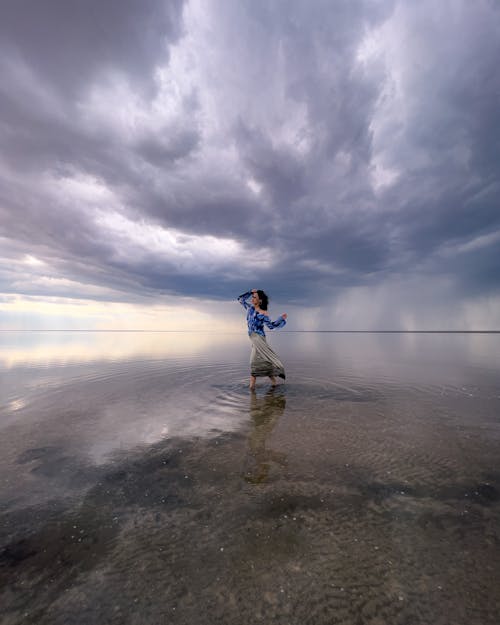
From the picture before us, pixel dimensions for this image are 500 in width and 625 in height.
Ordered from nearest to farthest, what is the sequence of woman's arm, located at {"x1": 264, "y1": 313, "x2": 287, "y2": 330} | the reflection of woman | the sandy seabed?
1. the sandy seabed
2. the reflection of woman
3. woman's arm, located at {"x1": 264, "y1": 313, "x2": 287, "y2": 330}

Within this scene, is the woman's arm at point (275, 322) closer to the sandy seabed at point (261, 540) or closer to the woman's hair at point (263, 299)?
the woman's hair at point (263, 299)

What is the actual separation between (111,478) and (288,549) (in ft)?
10.9

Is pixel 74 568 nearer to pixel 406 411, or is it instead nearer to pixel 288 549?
pixel 288 549

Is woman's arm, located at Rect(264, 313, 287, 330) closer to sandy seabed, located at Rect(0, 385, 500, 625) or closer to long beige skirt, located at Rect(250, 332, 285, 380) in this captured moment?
long beige skirt, located at Rect(250, 332, 285, 380)

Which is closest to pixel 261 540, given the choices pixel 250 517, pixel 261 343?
pixel 250 517

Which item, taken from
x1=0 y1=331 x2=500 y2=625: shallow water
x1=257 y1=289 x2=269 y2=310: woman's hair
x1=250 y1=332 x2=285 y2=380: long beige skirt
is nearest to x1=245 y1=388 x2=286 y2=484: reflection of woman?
x1=0 y1=331 x2=500 y2=625: shallow water

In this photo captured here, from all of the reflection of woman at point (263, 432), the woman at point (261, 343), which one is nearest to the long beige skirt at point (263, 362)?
the woman at point (261, 343)

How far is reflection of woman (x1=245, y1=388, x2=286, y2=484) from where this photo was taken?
4.89 m

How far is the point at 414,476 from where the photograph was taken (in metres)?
4.68

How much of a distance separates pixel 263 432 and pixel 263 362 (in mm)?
5430

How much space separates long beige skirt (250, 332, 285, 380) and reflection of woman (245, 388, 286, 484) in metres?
1.06

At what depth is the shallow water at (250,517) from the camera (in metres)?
2.49

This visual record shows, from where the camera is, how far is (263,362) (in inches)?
479

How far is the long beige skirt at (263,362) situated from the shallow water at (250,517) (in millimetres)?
4028
